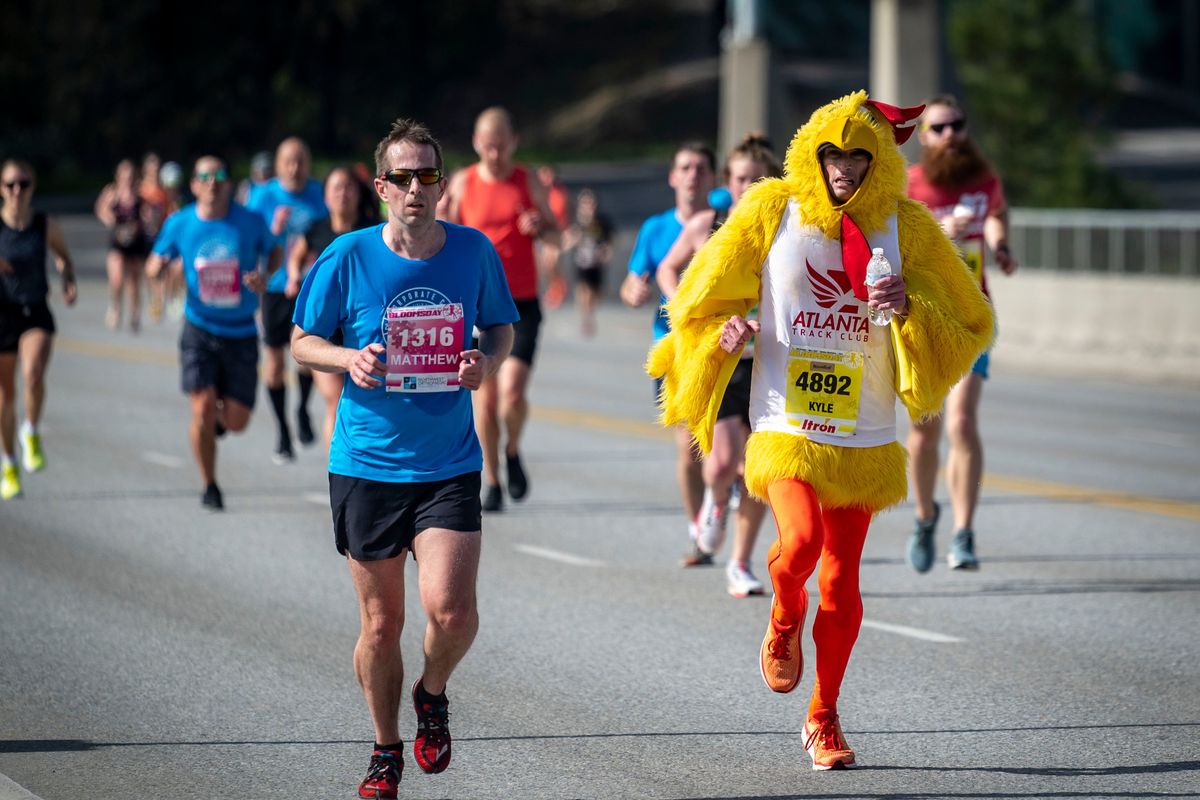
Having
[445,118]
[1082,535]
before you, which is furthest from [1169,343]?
[445,118]

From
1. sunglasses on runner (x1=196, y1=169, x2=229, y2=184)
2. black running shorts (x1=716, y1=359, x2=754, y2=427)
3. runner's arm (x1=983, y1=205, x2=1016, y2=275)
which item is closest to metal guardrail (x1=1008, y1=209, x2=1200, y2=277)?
sunglasses on runner (x1=196, y1=169, x2=229, y2=184)

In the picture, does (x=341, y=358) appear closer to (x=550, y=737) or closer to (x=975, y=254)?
(x=550, y=737)

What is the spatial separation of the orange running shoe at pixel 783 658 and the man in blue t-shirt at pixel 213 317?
18.2 feet

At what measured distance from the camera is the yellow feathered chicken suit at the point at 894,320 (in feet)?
20.0

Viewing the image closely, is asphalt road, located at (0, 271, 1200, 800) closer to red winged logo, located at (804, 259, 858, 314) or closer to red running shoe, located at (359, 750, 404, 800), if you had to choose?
red running shoe, located at (359, 750, 404, 800)

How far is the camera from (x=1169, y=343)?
19438 millimetres

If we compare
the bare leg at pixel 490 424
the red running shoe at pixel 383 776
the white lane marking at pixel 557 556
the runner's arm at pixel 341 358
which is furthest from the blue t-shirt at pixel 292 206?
the red running shoe at pixel 383 776

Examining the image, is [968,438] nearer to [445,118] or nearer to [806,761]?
[806,761]

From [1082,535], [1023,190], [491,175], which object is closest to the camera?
[1082,535]

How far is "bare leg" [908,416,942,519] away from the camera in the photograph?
9.02m

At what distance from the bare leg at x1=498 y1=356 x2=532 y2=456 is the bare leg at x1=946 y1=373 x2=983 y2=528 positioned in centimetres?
287

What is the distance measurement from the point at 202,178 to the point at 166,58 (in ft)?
182

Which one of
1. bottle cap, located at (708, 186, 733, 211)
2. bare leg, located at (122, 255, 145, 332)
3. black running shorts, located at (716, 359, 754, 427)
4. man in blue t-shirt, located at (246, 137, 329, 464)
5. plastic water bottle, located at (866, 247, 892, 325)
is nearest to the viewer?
plastic water bottle, located at (866, 247, 892, 325)

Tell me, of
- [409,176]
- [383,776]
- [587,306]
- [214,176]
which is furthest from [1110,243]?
[383,776]
